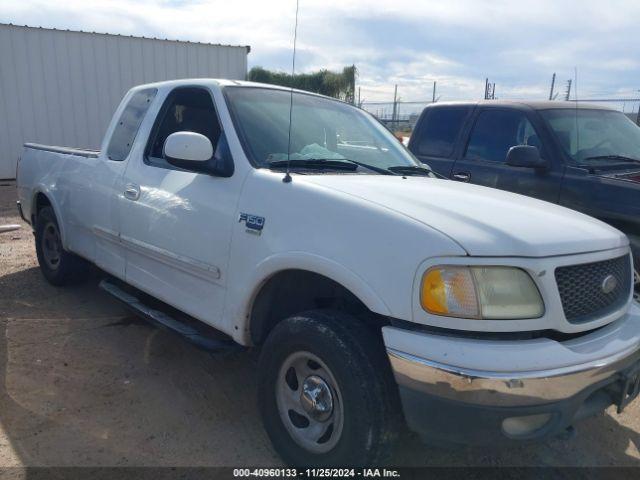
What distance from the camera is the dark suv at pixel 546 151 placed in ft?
14.6

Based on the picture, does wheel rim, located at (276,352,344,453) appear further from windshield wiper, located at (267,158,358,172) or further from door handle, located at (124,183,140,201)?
door handle, located at (124,183,140,201)

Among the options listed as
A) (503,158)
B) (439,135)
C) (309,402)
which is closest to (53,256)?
(309,402)

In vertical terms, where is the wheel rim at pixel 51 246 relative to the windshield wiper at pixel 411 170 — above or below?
below

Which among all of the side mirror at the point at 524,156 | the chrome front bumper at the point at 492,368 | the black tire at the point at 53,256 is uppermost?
the side mirror at the point at 524,156

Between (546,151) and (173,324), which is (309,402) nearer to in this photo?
(173,324)

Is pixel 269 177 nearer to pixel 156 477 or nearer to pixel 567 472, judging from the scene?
pixel 156 477

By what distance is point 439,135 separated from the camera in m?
5.87

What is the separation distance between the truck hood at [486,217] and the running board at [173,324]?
108 cm

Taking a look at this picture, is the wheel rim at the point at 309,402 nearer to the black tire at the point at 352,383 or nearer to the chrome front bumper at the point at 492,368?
the black tire at the point at 352,383

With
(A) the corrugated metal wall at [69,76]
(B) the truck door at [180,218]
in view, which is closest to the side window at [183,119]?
(B) the truck door at [180,218]

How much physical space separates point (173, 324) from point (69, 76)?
1213 centimetres

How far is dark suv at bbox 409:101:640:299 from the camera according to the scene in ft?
14.6

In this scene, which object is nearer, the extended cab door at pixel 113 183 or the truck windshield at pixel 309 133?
the truck windshield at pixel 309 133

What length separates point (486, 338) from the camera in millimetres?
2156
